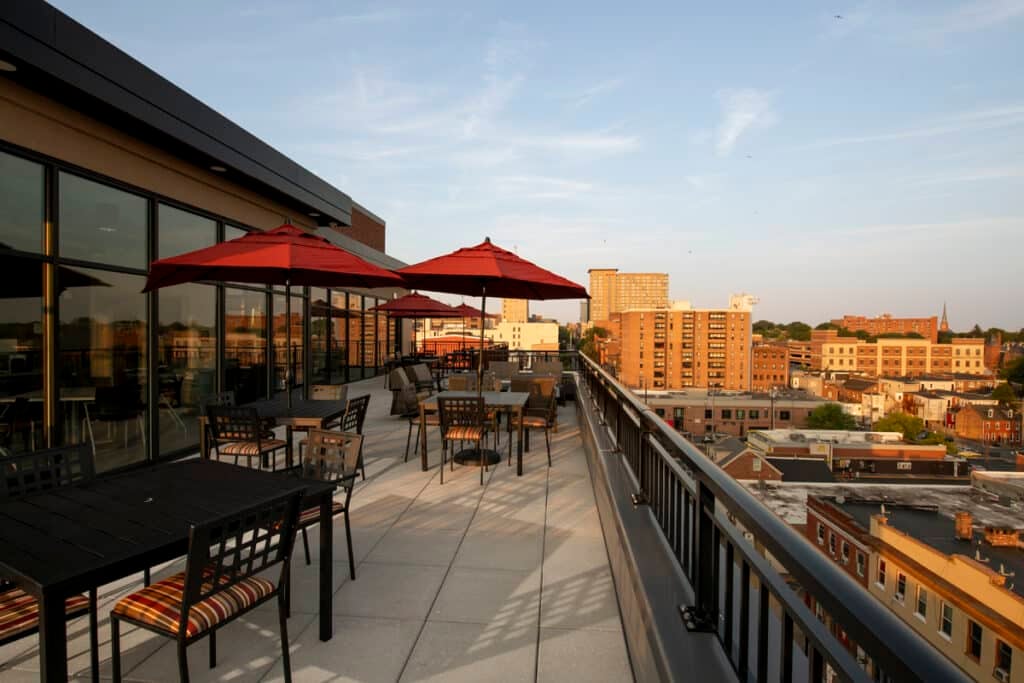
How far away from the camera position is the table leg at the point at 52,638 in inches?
65.5

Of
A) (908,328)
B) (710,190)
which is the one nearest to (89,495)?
(710,190)

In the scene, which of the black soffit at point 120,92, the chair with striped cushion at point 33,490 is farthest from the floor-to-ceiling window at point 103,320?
the chair with striped cushion at point 33,490

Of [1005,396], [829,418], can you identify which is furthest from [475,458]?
[829,418]

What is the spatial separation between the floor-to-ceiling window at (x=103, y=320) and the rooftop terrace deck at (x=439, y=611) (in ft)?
9.44

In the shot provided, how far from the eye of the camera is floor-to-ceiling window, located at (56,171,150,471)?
16.7 feet

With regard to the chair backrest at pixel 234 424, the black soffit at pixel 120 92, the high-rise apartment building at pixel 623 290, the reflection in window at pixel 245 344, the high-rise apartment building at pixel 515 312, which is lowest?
the chair backrest at pixel 234 424

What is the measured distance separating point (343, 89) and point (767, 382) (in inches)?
2592

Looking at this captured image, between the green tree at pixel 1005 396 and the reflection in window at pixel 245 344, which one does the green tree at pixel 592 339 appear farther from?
the reflection in window at pixel 245 344

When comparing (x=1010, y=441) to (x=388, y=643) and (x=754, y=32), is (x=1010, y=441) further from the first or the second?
(x=388, y=643)

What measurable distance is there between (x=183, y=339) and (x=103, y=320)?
1273 millimetres

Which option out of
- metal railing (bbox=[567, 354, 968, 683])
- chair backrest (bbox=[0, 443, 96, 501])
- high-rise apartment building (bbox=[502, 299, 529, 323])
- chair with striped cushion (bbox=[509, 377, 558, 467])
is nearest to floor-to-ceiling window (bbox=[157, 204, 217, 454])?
chair backrest (bbox=[0, 443, 96, 501])

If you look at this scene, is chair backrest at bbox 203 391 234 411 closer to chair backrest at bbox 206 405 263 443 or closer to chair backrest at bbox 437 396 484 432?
chair backrest at bbox 206 405 263 443

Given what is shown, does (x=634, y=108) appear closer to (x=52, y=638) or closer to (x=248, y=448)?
(x=248, y=448)

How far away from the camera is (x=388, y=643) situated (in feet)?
8.50
